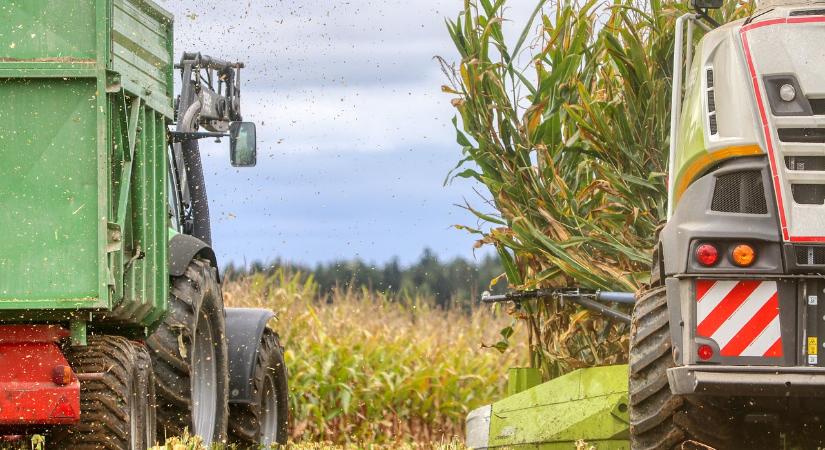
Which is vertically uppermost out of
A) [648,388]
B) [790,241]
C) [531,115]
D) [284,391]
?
[531,115]

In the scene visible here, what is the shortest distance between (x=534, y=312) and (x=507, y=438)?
167 centimetres

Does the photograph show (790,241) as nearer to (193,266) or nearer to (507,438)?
(507,438)

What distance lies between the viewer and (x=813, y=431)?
6449 millimetres

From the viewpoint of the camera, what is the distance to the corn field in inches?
377

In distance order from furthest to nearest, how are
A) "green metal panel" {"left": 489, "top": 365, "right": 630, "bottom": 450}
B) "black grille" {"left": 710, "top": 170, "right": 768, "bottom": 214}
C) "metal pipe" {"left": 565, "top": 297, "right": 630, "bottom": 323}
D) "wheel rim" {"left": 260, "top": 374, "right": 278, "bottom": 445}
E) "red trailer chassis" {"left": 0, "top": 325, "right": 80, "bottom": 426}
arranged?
1. "wheel rim" {"left": 260, "top": 374, "right": 278, "bottom": 445}
2. "metal pipe" {"left": 565, "top": 297, "right": 630, "bottom": 323}
3. "green metal panel" {"left": 489, "top": 365, "right": 630, "bottom": 450}
4. "red trailer chassis" {"left": 0, "top": 325, "right": 80, "bottom": 426}
5. "black grille" {"left": 710, "top": 170, "right": 768, "bottom": 214}

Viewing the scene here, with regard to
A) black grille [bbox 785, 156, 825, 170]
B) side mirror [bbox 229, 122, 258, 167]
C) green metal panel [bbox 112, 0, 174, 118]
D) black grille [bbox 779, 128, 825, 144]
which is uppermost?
green metal panel [bbox 112, 0, 174, 118]

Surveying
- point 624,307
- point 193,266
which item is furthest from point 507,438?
point 193,266

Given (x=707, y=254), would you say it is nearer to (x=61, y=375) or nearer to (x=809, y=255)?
(x=809, y=255)

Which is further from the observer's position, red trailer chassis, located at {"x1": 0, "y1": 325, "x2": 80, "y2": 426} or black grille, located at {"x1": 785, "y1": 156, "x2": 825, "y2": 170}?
red trailer chassis, located at {"x1": 0, "y1": 325, "x2": 80, "y2": 426}

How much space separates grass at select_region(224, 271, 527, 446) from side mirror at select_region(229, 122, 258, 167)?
155 inches

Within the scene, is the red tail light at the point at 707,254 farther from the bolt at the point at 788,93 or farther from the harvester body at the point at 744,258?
the bolt at the point at 788,93

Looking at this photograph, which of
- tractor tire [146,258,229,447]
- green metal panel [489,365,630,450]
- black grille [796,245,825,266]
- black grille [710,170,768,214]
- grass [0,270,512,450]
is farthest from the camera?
grass [0,270,512,450]

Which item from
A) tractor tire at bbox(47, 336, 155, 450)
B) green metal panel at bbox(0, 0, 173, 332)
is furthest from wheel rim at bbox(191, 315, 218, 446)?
green metal panel at bbox(0, 0, 173, 332)

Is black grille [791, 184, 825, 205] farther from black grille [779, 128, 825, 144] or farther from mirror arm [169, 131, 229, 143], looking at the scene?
mirror arm [169, 131, 229, 143]
